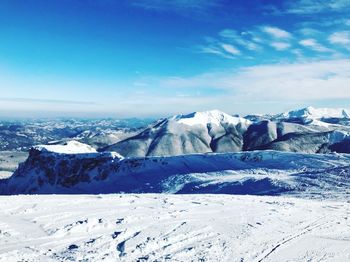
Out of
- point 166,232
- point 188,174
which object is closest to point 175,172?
point 188,174

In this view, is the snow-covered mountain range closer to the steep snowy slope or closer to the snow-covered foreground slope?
the steep snowy slope

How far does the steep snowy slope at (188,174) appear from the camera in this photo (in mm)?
55938

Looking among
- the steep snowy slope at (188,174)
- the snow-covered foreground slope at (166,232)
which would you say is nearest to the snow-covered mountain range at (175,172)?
the steep snowy slope at (188,174)

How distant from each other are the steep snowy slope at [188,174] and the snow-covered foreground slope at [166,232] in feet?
70.2

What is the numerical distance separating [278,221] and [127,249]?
446 inches

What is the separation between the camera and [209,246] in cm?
1928

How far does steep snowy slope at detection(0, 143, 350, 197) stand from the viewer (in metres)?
55.9

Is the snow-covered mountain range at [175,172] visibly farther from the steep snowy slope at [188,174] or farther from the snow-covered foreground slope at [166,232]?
the snow-covered foreground slope at [166,232]

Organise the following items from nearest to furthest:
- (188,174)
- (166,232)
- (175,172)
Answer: (166,232), (188,174), (175,172)

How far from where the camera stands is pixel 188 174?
7644 cm

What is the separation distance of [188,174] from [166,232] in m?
55.2

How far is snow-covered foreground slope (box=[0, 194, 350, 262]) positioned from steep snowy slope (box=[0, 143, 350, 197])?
21.4 metres

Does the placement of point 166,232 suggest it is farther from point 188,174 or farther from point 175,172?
point 175,172

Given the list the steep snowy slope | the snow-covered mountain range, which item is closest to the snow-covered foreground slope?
the steep snowy slope
